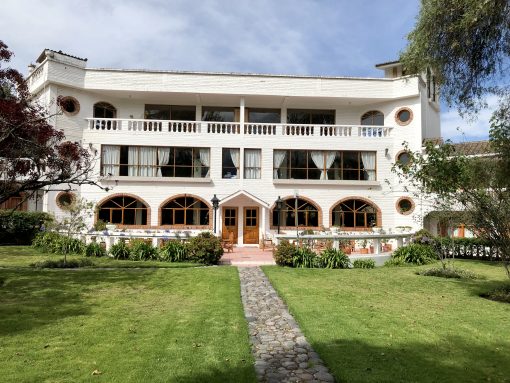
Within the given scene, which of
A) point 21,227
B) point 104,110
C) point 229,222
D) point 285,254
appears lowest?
point 285,254

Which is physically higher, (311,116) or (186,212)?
(311,116)

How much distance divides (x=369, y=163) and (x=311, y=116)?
484cm

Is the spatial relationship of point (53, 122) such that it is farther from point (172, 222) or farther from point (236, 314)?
point (236, 314)

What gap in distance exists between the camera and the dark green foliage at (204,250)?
587 inches

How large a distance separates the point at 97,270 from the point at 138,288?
3.18 m

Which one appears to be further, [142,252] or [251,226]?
[251,226]

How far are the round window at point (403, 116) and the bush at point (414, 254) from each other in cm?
1019

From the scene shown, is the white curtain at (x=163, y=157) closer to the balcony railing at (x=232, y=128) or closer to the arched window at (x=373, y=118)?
the balcony railing at (x=232, y=128)

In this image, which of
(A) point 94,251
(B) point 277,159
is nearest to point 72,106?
(A) point 94,251

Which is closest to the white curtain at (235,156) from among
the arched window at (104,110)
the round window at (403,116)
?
the arched window at (104,110)

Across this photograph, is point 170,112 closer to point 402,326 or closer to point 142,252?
point 142,252

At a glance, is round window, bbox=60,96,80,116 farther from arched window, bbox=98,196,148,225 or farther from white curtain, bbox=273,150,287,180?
white curtain, bbox=273,150,287,180

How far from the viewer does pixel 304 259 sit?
1448 cm

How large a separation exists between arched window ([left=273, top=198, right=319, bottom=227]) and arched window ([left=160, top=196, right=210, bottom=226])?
13.2 ft
